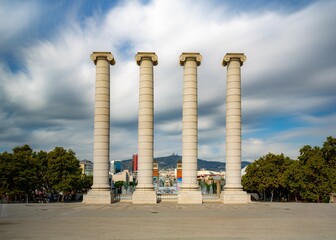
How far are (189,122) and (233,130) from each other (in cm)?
693

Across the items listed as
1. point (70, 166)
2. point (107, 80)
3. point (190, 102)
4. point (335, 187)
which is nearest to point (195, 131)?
point (190, 102)

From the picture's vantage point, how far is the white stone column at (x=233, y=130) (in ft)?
175

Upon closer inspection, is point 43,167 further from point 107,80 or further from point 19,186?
point 107,80

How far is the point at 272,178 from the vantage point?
3369 inches

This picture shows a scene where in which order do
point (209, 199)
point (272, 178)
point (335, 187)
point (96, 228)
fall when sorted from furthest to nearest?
point (272, 178) < point (335, 187) < point (209, 199) < point (96, 228)

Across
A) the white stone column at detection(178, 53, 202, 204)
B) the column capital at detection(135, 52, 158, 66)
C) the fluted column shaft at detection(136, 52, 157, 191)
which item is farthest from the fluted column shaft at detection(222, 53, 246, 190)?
the fluted column shaft at detection(136, 52, 157, 191)

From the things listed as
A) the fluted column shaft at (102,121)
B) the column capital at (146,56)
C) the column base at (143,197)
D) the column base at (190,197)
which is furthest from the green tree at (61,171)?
the column capital at (146,56)

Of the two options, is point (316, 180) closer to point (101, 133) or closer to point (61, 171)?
point (101, 133)

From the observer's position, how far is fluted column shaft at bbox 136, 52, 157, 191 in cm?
5344

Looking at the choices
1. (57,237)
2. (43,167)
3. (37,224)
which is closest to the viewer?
(57,237)

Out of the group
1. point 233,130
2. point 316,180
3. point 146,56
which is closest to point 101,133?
point 146,56

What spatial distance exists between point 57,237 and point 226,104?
130 ft

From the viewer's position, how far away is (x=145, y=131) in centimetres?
5416

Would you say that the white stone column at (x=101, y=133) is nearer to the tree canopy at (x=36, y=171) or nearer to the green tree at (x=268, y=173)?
the tree canopy at (x=36, y=171)
